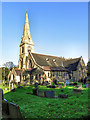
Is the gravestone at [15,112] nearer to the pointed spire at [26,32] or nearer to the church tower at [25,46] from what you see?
the church tower at [25,46]

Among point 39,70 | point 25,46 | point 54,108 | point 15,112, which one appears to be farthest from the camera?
point 25,46

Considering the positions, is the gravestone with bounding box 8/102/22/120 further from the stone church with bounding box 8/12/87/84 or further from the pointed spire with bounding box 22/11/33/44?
the pointed spire with bounding box 22/11/33/44

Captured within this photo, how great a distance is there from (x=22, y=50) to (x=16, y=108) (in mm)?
36605

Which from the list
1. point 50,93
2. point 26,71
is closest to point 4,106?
point 50,93

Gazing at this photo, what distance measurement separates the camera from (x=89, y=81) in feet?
79.6

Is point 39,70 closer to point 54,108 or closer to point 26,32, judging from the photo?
point 26,32

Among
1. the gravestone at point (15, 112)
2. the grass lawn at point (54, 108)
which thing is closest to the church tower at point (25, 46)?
the grass lawn at point (54, 108)

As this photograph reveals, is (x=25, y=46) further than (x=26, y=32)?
No

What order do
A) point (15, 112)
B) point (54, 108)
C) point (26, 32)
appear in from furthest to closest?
point (26, 32)
point (54, 108)
point (15, 112)

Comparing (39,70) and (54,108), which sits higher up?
(39,70)

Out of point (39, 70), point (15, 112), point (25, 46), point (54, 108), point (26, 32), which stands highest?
point (26, 32)

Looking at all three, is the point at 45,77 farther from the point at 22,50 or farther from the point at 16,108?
the point at 16,108

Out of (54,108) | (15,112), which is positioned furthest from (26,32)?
(15,112)

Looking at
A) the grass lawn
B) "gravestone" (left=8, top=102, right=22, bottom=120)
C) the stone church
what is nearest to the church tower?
the stone church
